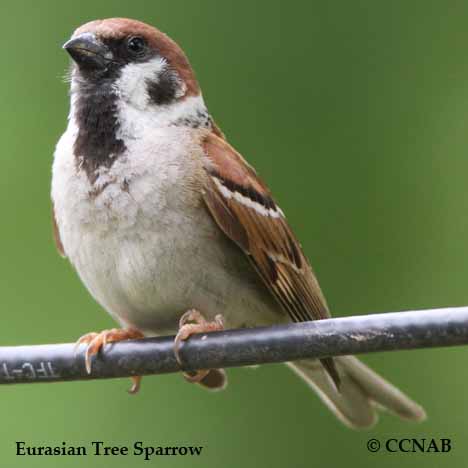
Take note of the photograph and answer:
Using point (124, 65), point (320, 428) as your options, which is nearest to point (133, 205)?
point (124, 65)

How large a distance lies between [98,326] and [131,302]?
855 mm

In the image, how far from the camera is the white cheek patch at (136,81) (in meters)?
3.34

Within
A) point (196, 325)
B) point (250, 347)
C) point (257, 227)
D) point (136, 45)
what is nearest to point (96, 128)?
point (136, 45)

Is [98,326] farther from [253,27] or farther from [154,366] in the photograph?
[154,366]

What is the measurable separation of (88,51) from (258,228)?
69 cm

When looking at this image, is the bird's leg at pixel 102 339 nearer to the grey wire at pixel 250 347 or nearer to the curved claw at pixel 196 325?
the grey wire at pixel 250 347

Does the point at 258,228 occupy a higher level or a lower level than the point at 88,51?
lower

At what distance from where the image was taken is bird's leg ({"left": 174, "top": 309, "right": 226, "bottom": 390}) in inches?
106

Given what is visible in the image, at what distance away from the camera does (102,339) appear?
3.01 m

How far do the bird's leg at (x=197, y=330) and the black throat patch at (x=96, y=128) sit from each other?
17.8 inches

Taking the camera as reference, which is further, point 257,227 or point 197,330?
point 257,227

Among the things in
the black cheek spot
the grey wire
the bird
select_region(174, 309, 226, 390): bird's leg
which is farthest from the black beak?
the grey wire

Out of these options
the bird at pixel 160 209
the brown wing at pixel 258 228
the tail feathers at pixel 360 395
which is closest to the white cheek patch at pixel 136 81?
the bird at pixel 160 209

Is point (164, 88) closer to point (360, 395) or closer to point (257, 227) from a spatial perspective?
point (257, 227)
